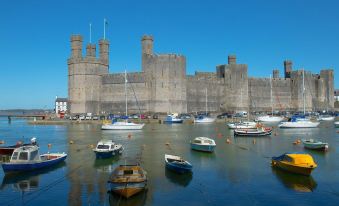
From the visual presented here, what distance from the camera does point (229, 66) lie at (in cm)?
6988

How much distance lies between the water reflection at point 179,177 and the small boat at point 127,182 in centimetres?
202

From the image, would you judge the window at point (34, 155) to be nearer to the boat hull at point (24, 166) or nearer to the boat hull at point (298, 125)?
the boat hull at point (24, 166)

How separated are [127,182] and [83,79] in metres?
51.1

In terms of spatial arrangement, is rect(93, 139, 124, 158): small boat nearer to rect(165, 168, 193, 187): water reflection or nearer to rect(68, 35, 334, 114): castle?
rect(165, 168, 193, 187): water reflection

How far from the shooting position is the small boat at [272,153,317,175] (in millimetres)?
15538

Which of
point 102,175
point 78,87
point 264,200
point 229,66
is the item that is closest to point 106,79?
point 78,87

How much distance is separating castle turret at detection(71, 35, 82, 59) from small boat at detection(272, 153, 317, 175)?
5049 centimetres

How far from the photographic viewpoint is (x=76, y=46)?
204ft

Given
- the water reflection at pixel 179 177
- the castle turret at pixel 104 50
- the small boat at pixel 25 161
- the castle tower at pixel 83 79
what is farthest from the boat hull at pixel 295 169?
the castle turret at pixel 104 50

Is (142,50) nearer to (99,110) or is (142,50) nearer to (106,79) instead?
(106,79)

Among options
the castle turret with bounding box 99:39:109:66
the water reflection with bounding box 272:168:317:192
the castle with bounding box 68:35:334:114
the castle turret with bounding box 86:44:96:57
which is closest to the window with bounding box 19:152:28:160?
the water reflection with bounding box 272:168:317:192

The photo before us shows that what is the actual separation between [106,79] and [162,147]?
39458 millimetres

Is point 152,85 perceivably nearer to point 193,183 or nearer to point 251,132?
point 251,132

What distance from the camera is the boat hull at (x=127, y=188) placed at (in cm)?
1239
